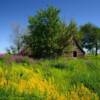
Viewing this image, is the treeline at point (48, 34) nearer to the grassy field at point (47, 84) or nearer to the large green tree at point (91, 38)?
the grassy field at point (47, 84)

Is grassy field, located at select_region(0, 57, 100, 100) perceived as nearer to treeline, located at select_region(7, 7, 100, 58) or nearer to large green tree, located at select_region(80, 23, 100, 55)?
treeline, located at select_region(7, 7, 100, 58)

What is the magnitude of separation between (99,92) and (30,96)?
13.8 feet

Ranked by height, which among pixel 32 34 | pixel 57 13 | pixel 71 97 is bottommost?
pixel 71 97

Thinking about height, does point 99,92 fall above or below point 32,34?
below

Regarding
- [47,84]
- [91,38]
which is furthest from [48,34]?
[91,38]

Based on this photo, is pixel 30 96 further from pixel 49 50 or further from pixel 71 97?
pixel 49 50

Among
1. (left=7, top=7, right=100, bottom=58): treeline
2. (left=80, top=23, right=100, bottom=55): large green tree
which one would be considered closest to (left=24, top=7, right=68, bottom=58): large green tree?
(left=7, top=7, right=100, bottom=58): treeline

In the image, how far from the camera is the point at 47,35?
40531mm

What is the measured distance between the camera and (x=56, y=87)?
1477cm

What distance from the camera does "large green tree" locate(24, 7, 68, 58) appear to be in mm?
40188

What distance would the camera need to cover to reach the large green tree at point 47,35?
40188mm

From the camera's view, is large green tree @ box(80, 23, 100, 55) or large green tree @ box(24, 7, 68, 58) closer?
large green tree @ box(24, 7, 68, 58)

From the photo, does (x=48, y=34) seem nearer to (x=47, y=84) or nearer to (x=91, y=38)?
(x=47, y=84)

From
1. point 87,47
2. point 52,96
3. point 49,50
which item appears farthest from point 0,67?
point 87,47
